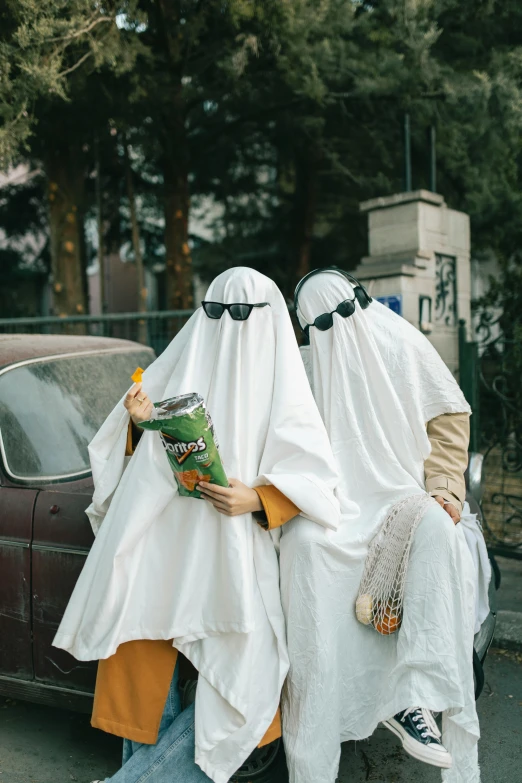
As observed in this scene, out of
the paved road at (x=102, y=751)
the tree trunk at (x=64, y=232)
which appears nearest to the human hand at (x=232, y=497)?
the paved road at (x=102, y=751)

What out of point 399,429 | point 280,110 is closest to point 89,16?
point 280,110

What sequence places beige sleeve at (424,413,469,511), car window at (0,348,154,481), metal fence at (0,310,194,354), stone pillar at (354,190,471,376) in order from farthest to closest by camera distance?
1. metal fence at (0,310,194,354)
2. stone pillar at (354,190,471,376)
3. car window at (0,348,154,481)
4. beige sleeve at (424,413,469,511)

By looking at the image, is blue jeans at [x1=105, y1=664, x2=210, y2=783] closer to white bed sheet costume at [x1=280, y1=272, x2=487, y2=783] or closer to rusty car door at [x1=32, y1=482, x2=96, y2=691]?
white bed sheet costume at [x1=280, y1=272, x2=487, y2=783]

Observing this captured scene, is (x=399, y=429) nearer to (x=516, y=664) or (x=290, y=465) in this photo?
(x=290, y=465)

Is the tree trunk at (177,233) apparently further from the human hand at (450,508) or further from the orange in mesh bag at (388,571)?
the orange in mesh bag at (388,571)

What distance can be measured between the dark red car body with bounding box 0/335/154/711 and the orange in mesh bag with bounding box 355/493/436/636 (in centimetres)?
117

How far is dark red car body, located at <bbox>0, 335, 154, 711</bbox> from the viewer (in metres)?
3.14

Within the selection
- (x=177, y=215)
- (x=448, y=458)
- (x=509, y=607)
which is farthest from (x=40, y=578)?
(x=177, y=215)

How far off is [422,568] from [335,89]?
7.39 metres

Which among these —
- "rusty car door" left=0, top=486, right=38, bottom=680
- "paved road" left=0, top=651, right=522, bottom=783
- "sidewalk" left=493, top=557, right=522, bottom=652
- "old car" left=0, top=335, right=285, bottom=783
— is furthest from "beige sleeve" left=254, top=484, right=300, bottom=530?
"sidewalk" left=493, top=557, right=522, bottom=652

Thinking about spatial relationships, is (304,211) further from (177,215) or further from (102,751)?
(102,751)

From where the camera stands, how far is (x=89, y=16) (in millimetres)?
6289

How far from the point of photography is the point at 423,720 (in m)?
2.53

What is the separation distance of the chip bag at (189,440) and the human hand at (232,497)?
21mm
